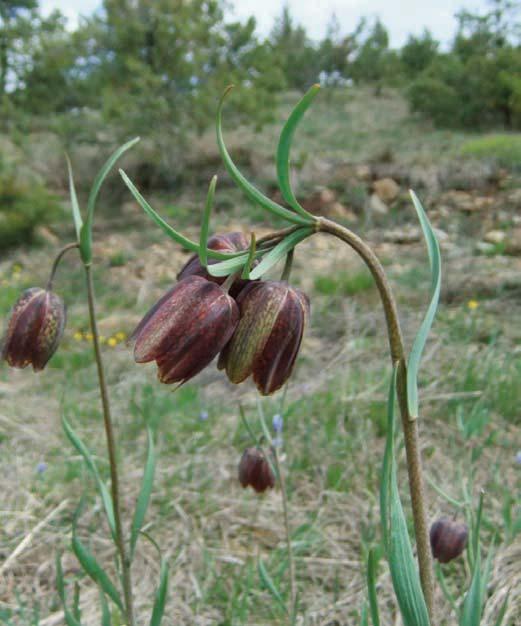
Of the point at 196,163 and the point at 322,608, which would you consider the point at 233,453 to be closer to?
the point at 322,608

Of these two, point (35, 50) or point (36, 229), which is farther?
point (35, 50)

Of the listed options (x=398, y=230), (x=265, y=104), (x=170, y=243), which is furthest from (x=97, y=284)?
(x=265, y=104)

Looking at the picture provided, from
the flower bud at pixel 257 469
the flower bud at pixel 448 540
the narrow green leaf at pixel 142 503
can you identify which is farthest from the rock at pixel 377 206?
the narrow green leaf at pixel 142 503

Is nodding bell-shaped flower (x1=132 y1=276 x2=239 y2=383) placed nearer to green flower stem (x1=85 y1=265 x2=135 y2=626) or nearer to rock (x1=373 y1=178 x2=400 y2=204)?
green flower stem (x1=85 y1=265 x2=135 y2=626)

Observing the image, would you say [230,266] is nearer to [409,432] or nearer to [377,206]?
[409,432]

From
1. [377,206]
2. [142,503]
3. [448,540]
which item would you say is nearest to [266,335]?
[142,503]

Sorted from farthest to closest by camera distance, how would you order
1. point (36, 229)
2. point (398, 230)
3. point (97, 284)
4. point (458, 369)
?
1. point (36, 229)
2. point (398, 230)
3. point (97, 284)
4. point (458, 369)
